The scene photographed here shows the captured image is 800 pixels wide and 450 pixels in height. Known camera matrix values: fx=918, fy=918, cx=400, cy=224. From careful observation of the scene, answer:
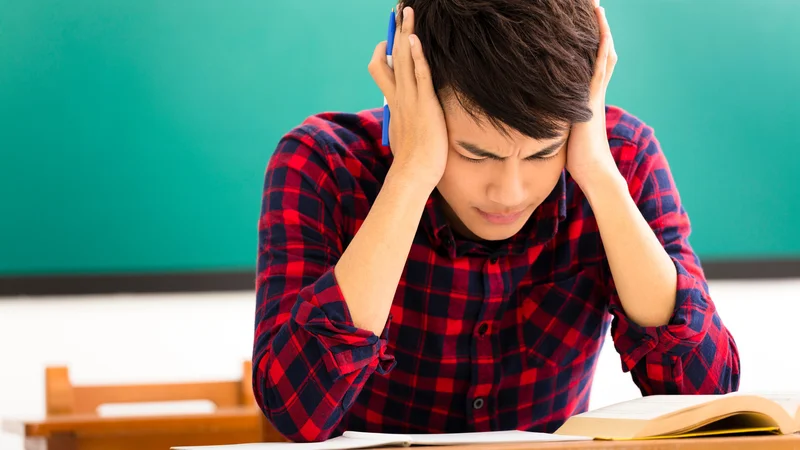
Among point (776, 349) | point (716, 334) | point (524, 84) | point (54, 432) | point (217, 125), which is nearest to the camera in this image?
point (524, 84)

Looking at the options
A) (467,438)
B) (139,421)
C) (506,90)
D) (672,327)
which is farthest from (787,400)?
(139,421)

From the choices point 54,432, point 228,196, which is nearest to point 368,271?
point 54,432

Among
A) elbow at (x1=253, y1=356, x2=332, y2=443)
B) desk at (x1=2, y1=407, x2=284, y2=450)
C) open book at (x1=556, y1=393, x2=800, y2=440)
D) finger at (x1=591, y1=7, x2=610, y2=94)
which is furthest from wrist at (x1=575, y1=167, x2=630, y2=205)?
desk at (x1=2, y1=407, x2=284, y2=450)

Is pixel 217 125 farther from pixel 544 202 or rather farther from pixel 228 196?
pixel 544 202

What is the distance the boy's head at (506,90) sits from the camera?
100 cm

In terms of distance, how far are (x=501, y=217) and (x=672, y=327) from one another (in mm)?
246

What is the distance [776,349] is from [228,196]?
1451 mm

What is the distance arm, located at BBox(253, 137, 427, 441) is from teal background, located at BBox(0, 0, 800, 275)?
1.08 m

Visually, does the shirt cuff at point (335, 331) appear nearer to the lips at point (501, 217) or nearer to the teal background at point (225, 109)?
the lips at point (501, 217)

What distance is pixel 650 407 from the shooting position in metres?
0.91

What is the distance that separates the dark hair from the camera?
100 centimetres

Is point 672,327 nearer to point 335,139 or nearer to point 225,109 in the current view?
point 335,139

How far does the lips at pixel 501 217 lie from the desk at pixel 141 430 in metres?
0.71

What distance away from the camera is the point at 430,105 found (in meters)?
1.08
